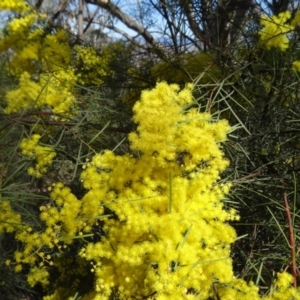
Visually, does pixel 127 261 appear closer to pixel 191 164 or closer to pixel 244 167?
pixel 191 164

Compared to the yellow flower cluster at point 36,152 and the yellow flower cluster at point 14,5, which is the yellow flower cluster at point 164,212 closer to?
the yellow flower cluster at point 36,152

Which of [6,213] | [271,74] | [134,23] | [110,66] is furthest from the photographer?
[134,23]

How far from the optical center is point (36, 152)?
0.95 m

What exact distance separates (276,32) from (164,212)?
1.98 ft

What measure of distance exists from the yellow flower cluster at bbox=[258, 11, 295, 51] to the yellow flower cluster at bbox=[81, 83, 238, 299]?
43 cm

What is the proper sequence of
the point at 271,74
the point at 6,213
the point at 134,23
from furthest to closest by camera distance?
the point at 134,23
the point at 271,74
the point at 6,213

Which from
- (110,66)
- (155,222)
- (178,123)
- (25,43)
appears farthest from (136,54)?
(155,222)

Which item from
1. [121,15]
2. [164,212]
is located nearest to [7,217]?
[164,212]

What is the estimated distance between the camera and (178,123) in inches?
27.8

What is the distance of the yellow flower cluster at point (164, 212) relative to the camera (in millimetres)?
620

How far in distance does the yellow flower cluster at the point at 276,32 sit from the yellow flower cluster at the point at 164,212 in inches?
16.8

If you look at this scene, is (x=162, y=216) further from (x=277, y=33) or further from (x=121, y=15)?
(x=121, y=15)

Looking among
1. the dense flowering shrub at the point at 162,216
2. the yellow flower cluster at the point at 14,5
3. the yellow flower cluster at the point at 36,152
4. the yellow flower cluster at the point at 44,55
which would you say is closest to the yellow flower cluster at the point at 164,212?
the dense flowering shrub at the point at 162,216

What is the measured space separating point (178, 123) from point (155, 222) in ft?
0.53
